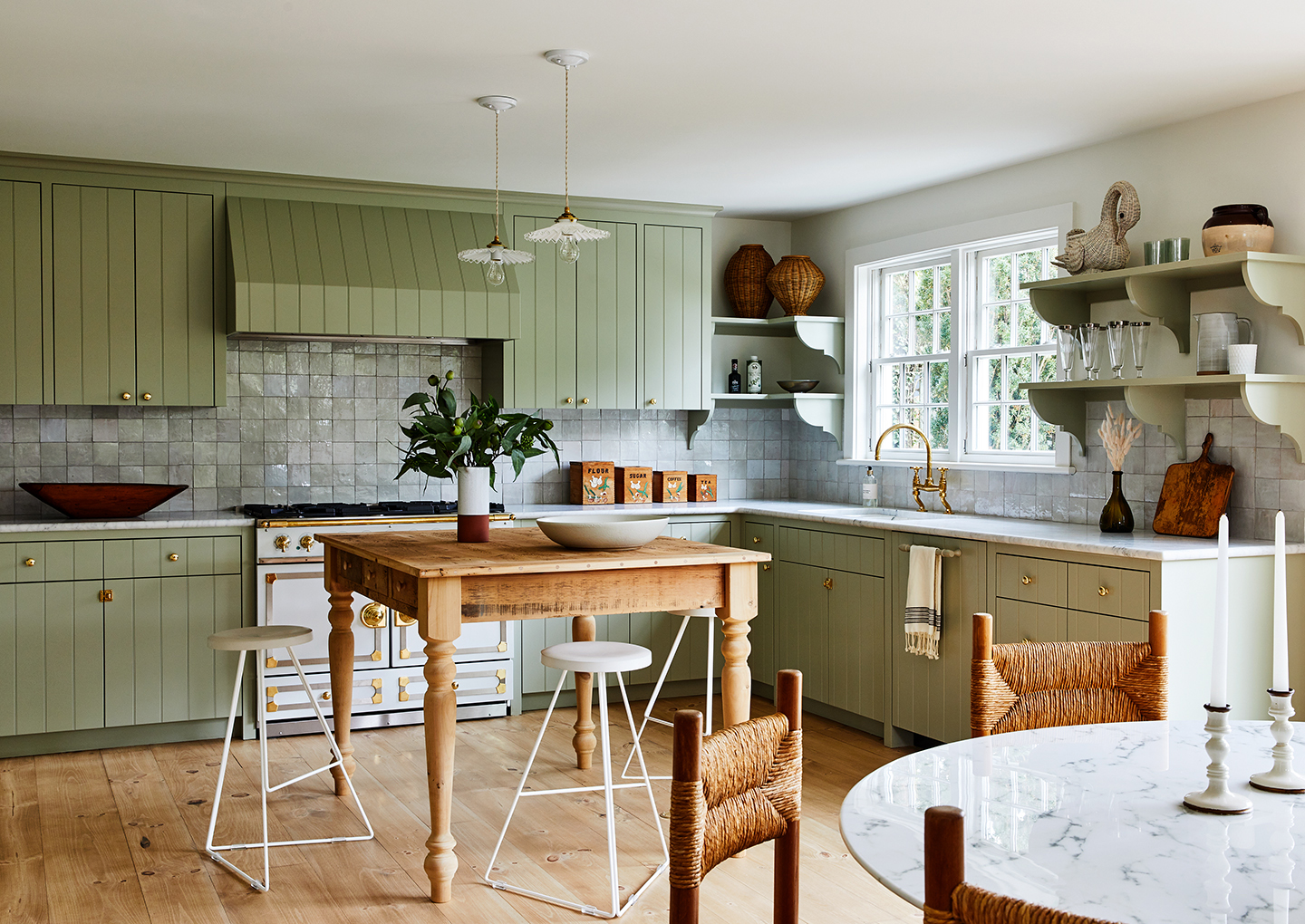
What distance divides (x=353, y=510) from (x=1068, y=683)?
381 centimetres

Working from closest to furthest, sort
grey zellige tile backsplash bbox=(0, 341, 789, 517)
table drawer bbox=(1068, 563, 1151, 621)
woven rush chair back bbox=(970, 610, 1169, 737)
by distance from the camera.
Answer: woven rush chair back bbox=(970, 610, 1169, 737) < table drawer bbox=(1068, 563, 1151, 621) < grey zellige tile backsplash bbox=(0, 341, 789, 517)

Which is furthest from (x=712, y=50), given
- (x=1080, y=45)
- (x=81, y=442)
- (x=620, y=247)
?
(x=81, y=442)

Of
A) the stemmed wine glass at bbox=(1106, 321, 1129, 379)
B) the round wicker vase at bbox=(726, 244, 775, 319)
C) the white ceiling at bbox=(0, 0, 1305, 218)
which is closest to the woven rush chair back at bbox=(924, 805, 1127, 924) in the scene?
the white ceiling at bbox=(0, 0, 1305, 218)

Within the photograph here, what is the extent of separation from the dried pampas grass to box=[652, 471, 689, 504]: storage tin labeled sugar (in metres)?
2.26

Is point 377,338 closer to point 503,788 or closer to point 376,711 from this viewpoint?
point 376,711

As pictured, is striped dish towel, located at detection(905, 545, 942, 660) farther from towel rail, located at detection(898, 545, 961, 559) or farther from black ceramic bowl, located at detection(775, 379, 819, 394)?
black ceramic bowl, located at detection(775, 379, 819, 394)

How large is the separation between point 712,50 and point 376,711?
3194 mm

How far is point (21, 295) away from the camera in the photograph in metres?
5.00

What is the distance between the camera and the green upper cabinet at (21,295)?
196 inches

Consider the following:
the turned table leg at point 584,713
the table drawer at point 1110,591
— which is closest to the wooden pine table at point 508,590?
the turned table leg at point 584,713

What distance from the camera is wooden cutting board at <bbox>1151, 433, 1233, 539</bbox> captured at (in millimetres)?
4133

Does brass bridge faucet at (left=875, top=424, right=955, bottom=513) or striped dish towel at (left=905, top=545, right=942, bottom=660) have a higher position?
brass bridge faucet at (left=875, top=424, right=955, bottom=513)

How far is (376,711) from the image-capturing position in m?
5.23

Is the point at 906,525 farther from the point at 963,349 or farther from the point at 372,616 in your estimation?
the point at 372,616
